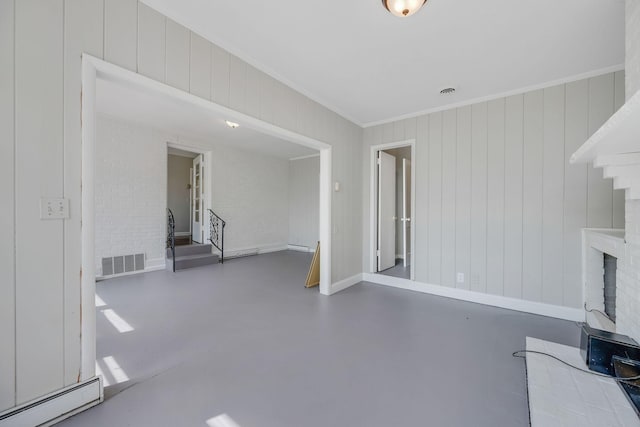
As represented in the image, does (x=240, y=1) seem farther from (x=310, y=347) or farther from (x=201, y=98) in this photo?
(x=310, y=347)

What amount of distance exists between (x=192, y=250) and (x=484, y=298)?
5547mm

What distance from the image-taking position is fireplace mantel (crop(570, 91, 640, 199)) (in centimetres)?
123

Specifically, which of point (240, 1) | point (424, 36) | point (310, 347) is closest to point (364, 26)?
point (424, 36)

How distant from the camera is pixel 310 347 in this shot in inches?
91.4

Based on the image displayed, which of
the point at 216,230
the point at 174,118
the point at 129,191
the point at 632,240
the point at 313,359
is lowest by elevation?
the point at 313,359

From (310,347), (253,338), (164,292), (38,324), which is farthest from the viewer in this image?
(164,292)

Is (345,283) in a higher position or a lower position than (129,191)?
lower

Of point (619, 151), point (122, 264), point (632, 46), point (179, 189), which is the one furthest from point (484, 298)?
point (179, 189)

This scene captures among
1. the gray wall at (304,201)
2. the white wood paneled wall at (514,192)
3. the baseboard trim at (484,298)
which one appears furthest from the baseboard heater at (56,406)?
the gray wall at (304,201)

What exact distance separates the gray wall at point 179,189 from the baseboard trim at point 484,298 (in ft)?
24.2

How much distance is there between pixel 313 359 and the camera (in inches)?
84.3

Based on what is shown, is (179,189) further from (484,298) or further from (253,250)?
(484,298)

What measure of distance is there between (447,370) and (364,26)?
2898 millimetres

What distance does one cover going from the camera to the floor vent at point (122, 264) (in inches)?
179
